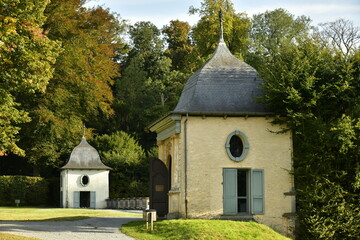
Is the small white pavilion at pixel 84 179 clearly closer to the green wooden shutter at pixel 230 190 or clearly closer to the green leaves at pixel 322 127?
the green wooden shutter at pixel 230 190

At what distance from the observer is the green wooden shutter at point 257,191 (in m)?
20.1

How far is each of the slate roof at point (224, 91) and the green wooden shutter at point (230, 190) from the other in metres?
2.10

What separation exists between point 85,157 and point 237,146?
25.0 m

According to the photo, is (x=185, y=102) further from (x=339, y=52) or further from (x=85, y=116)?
(x=85, y=116)

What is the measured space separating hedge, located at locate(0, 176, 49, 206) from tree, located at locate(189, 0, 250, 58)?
54.2 feet

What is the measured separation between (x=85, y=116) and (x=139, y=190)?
7.45 metres

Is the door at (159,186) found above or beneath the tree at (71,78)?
beneath

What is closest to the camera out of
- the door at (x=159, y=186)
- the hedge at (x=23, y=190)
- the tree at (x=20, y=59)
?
the tree at (x=20, y=59)

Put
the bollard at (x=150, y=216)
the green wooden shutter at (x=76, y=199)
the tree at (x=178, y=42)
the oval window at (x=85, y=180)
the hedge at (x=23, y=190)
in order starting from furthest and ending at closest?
1. the tree at (x=178, y=42)
2. the oval window at (x=85, y=180)
3. the hedge at (x=23, y=190)
4. the green wooden shutter at (x=76, y=199)
5. the bollard at (x=150, y=216)

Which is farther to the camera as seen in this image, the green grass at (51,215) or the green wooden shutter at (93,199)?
the green wooden shutter at (93,199)

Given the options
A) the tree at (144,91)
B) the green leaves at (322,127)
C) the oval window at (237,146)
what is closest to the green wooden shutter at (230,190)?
the oval window at (237,146)

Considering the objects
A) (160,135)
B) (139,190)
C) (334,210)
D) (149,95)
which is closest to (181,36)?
(149,95)

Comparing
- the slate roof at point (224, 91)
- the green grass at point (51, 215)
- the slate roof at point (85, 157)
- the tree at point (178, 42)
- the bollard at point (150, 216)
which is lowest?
the green grass at point (51, 215)

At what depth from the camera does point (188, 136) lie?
19938mm
